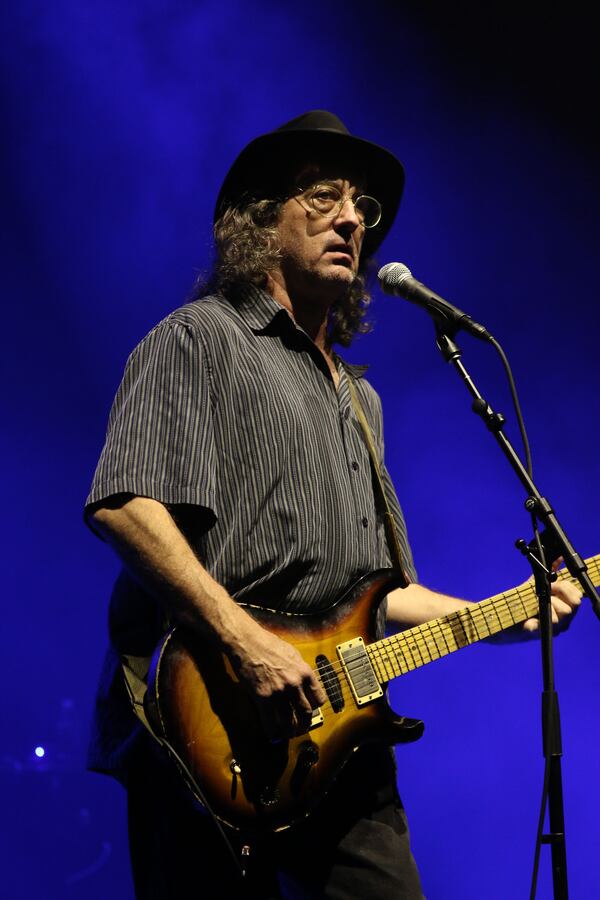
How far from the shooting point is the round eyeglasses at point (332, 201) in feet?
9.46

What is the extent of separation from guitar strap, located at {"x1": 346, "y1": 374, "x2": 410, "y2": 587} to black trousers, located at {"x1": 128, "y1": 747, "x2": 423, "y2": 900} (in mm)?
537

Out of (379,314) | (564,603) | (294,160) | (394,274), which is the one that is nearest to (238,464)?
(394,274)

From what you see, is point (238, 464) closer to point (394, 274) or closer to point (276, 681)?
point (276, 681)

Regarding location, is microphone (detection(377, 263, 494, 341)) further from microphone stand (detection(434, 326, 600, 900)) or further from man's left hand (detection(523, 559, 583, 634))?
man's left hand (detection(523, 559, 583, 634))

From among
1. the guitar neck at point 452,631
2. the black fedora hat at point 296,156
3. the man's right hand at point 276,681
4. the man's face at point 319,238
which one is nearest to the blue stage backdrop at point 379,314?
the black fedora hat at point 296,156

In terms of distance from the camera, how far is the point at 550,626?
74.6 inches

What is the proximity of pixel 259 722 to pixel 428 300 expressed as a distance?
3.53ft

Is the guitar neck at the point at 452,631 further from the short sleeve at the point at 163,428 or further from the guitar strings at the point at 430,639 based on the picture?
the short sleeve at the point at 163,428

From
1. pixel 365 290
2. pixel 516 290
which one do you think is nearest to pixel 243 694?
pixel 365 290

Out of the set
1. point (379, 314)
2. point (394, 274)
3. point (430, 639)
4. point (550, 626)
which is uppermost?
point (379, 314)

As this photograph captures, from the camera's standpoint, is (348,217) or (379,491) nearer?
(379,491)

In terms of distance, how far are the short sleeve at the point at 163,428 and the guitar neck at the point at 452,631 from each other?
58 cm

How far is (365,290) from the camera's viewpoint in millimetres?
3367

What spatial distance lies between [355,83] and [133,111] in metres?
1.10
